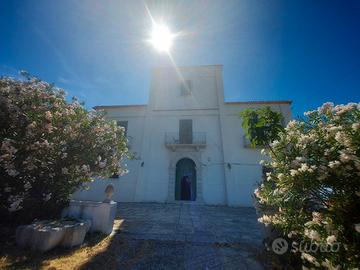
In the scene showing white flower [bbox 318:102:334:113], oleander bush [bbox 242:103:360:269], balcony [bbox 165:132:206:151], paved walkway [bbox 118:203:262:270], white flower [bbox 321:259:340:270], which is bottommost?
paved walkway [bbox 118:203:262:270]

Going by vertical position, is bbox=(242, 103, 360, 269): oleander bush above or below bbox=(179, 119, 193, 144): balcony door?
below

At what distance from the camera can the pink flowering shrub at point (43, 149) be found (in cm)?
467

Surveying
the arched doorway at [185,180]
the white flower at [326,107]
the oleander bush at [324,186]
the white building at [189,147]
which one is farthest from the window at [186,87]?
the white flower at [326,107]

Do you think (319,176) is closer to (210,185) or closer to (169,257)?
(169,257)

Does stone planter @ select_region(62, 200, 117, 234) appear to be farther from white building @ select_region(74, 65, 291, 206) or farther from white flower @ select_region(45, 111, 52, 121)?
white building @ select_region(74, 65, 291, 206)

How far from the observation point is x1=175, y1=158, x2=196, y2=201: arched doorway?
13656mm

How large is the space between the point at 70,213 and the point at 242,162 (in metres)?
10.6

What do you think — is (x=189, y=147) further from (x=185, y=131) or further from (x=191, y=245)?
(x=191, y=245)

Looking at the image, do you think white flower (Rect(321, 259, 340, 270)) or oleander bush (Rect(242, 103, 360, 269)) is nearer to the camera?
white flower (Rect(321, 259, 340, 270))

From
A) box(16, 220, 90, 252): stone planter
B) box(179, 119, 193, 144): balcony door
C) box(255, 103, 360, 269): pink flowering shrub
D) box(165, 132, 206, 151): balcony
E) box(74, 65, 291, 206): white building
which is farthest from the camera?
box(179, 119, 193, 144): balcony door

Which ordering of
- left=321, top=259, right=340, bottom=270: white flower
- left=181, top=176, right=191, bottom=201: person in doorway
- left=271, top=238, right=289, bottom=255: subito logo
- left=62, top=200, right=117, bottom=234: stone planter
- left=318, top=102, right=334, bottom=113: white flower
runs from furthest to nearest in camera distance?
1. left=181, top=176, right=191, bottom=201: person in doorway
2. left=62, top=200, right=117, bottom=234: stone planter
3. left=271, top=238, right=289, bottom=255: subito logo
4. left=318, top=102, right=334, bottom=113: white flower
5. left=321, top=259, right=340, bottom=270: white flower

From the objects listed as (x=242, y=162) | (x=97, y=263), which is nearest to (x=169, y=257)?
(x=97, y=263)

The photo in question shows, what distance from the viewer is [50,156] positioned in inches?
216

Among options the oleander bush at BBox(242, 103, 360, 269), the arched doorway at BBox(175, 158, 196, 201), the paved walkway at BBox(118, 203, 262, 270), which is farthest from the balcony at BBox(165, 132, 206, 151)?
the oleander bush at BBox(242, 103, 360, 269)
